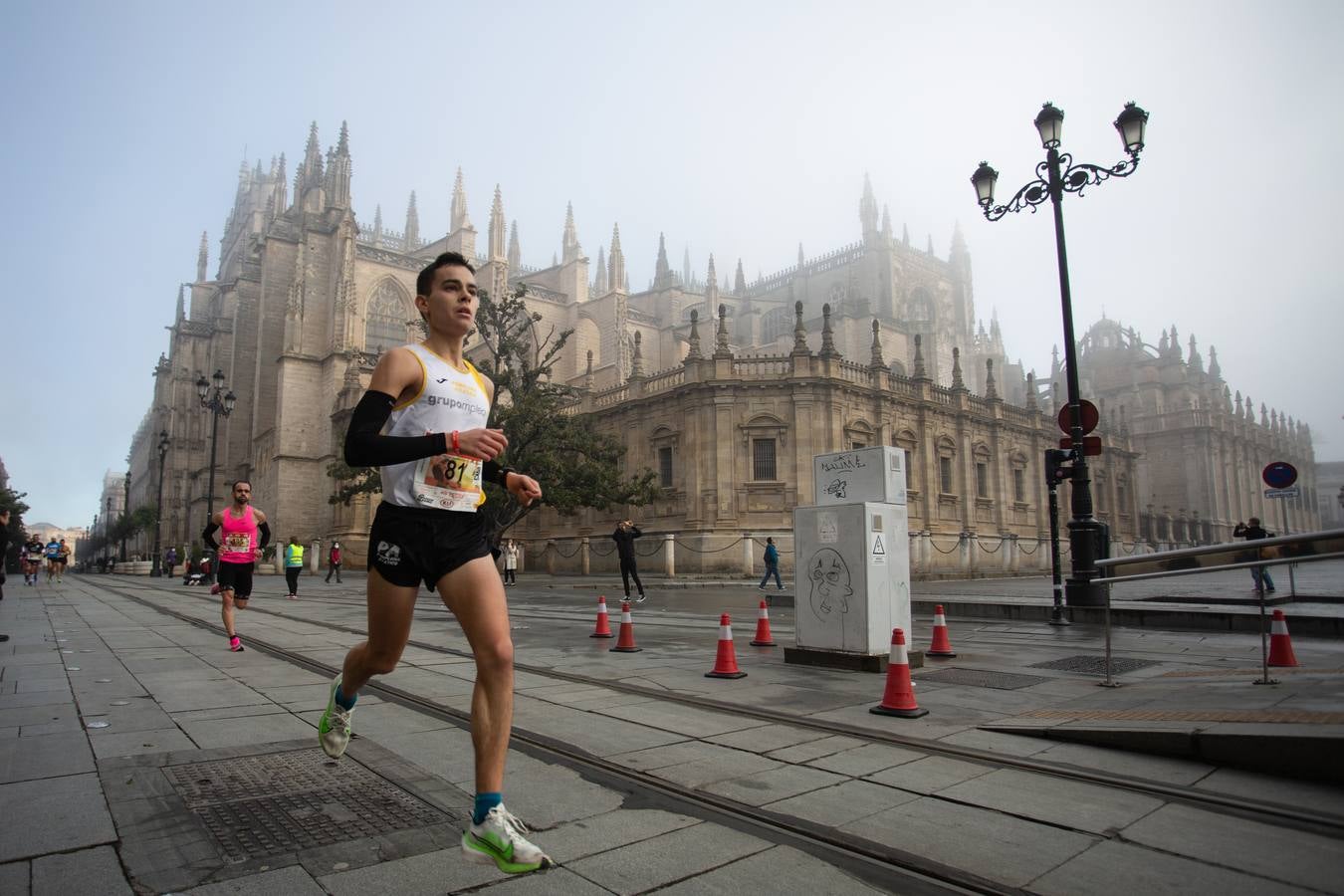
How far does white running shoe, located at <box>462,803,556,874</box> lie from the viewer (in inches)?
98.0

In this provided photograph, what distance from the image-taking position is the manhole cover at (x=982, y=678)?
6391 mm

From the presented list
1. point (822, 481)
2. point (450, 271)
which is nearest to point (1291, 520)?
point (822, 481)

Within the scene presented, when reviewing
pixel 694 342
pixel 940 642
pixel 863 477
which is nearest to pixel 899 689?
pixel 863 477

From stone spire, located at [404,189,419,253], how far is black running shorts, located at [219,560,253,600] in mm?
62129

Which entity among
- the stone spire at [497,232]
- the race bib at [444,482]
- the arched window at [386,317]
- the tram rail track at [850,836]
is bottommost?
the tram rail track at [850,836]

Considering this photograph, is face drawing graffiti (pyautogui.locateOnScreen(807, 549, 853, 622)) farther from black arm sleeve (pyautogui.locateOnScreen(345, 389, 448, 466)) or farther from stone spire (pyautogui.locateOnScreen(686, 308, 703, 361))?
stone spire (pyautogui.locateOnScreen(686, 308, 703, 361))

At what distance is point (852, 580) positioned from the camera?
7.14m

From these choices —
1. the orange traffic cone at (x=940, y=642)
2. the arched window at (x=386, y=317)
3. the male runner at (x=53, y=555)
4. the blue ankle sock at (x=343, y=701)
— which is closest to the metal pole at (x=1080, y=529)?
the orange traffic cone at (x=940, y=642)

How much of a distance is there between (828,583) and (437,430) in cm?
516

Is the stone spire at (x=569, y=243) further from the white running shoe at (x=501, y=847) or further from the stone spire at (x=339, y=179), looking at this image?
the white running shoe at (x=501, y=847)

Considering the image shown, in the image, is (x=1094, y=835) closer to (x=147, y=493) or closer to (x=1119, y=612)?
(x=1119, y=612)

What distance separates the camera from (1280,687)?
5320mm

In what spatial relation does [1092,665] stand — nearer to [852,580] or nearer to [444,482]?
[852,580]

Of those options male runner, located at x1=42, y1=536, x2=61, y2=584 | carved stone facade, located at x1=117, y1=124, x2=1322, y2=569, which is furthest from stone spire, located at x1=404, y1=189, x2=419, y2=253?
male runner, located at x1=42, y1=536, x2=61, y2=584
